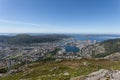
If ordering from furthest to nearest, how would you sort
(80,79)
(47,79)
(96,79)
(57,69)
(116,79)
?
1. (57,69)
2. (47,79)
3. (80,79)
4. (96,79)
5. (116,79)

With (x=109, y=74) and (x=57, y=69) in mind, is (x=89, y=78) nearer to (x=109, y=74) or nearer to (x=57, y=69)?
(x=109, y=74)

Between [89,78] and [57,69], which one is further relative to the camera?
[57,69]

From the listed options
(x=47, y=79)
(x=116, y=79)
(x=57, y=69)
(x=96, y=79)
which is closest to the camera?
(x=116, y=79)

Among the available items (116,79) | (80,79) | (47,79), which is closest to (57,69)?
(47,79)

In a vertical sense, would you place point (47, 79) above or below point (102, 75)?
below

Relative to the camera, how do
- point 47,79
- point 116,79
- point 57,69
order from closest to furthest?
point 116,79
point 47,79
point 57,69

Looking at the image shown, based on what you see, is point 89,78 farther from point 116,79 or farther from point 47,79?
point 47,79

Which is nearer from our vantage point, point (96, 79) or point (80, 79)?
point (96, 79)

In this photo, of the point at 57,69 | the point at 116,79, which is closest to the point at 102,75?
the point at 116,79

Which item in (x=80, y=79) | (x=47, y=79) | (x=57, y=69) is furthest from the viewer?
(x=57, y=69)
